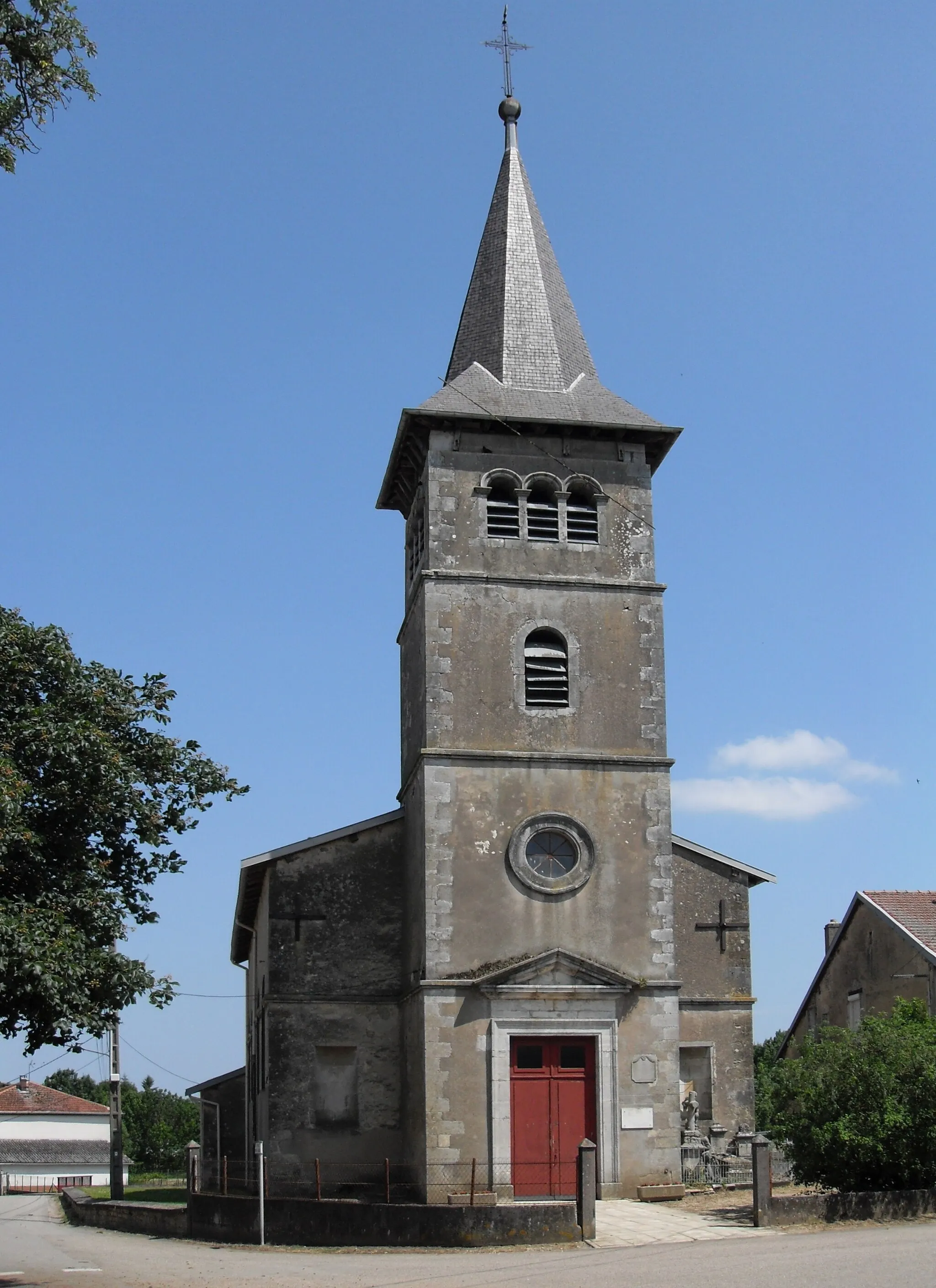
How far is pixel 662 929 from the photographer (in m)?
22.9

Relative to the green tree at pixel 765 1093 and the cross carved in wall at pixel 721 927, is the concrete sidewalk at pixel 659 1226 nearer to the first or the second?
the green tree at pixel 765 1093

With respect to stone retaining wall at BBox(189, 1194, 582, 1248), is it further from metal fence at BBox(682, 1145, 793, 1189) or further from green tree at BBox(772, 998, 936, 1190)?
metal fence at BBox(682, 1145, 793, 1189)

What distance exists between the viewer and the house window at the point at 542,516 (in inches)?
972

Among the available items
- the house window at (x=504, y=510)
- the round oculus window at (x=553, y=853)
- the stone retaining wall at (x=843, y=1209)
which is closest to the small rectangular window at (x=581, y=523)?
the house window at (x=504, y=510)

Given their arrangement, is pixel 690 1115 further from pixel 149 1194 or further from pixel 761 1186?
pixel 149 1194

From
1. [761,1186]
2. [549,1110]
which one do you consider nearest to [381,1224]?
[549,1110]

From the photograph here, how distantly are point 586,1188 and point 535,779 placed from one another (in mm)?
7084

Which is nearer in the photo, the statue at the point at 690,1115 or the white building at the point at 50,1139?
the statue at the point at 690,1115

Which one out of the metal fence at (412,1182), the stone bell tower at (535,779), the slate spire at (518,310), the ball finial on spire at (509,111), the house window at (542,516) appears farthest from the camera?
the ball finial on spire at (509,111)

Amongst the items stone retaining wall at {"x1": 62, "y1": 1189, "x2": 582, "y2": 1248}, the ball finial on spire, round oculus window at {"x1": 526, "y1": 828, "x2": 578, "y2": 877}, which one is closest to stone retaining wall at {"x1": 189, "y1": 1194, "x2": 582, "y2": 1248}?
stone retaining wall at {"x1": 62, "y1": 1189, "x2": 582, "y2": 1248}

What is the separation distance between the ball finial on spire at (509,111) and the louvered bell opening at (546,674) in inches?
477

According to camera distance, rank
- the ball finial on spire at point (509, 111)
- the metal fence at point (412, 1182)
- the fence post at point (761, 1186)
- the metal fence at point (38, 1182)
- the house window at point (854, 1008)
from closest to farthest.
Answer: the fence post at point (761, 1186) → the metal fence at point (412, 1182) → the ball finial on spire at point (509, 111) → the house window at point (854, 1008) → the metal fence at point (38, 1182)

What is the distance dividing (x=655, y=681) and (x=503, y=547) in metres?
3.42

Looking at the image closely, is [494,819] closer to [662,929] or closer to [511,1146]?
[662,929]
